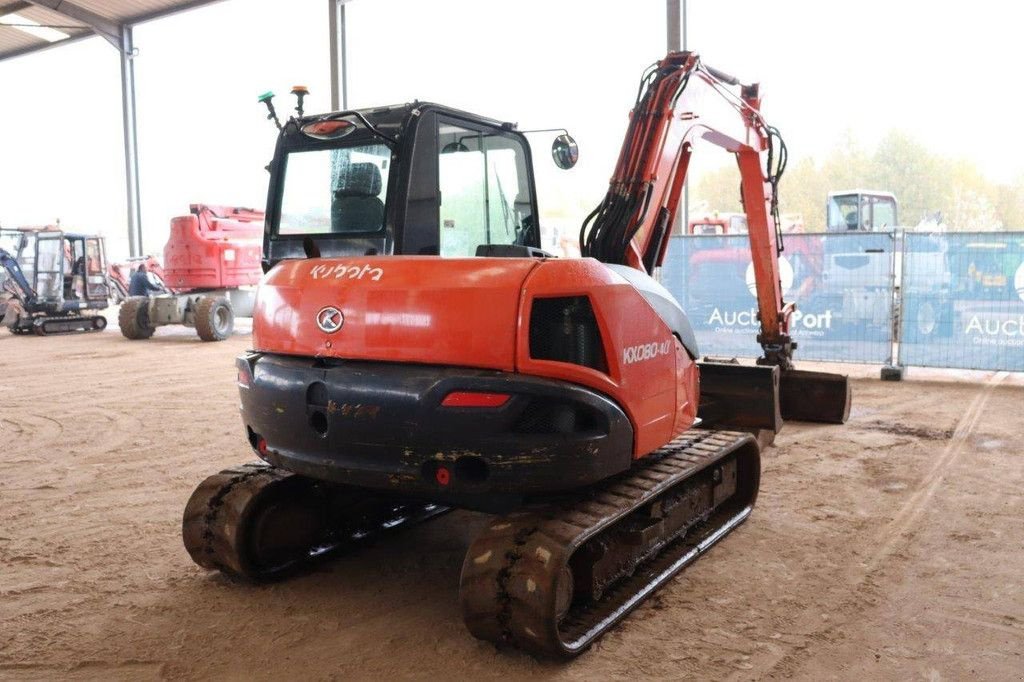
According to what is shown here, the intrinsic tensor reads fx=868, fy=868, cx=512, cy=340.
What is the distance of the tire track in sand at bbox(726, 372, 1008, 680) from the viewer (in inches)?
125

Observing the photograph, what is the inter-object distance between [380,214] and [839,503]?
10.3 ft

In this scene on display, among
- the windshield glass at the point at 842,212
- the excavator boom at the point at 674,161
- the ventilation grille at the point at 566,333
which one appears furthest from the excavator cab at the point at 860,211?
the ventilation grille at the point at 566,333

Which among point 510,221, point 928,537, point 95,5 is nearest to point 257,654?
point 510,221

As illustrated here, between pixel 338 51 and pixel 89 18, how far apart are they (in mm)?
8720

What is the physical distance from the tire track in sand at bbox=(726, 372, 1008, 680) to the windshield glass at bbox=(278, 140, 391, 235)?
2589 mm

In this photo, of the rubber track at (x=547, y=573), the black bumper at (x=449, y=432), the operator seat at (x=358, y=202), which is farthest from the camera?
the operator seat at (x=358, y=202)

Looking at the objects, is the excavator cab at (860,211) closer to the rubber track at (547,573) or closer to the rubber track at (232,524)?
the rubber track at (547,573)

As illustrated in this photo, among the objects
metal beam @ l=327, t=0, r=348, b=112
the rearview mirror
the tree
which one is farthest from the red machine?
the tree

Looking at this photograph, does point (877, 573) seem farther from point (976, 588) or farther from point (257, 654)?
point (257, 654)

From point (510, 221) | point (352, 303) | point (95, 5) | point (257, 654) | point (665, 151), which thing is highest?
point (95, 5)

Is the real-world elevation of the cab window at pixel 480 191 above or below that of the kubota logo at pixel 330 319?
above

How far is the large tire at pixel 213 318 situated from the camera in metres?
15.9

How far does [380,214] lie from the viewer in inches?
170

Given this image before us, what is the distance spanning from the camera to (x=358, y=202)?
14.6ft
